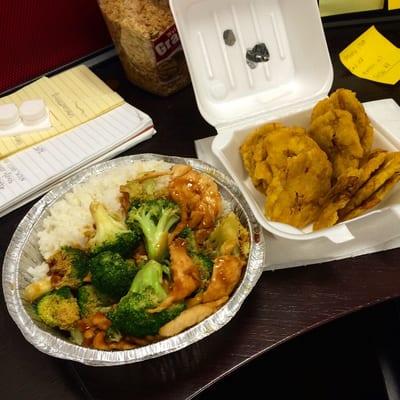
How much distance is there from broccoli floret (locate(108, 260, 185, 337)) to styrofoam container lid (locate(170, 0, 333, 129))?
46 cm

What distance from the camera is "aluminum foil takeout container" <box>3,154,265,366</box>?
29.8 inches

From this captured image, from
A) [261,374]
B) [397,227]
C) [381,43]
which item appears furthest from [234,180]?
[381,43]

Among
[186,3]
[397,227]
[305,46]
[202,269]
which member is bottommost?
[397,227]

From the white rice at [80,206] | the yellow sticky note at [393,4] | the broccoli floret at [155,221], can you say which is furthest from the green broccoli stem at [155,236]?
the yellow sticky note at [393,4]

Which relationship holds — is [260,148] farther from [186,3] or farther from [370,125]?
[186,3]

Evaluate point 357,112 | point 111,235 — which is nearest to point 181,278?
point 111,235

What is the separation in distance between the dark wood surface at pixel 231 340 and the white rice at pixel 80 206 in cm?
17

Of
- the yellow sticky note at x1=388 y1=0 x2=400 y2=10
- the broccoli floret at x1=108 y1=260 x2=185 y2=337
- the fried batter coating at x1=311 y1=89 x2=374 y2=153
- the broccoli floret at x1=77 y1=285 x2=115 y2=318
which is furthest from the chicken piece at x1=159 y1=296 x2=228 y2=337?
the yellow sticky note at x1=388 y1=0 x2=400 y2=10

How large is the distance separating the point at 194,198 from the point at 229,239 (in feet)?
0.36

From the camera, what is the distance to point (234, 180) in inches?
38.2

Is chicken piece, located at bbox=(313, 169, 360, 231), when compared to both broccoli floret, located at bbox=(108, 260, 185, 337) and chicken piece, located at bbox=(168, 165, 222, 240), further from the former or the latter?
broccoli floret, located at bbox=(108, 260, 185, 337)

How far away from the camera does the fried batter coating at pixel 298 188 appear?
0.93 metres

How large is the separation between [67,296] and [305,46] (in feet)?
2.65

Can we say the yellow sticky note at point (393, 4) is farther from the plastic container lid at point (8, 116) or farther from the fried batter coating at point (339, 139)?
the plastic container lid at point (8, 116)
